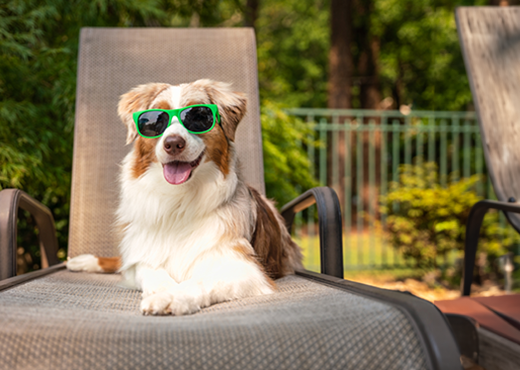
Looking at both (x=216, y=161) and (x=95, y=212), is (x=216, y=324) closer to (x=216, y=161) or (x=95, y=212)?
(x=216, y=161)

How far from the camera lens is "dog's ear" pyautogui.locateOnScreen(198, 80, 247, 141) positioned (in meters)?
1.94

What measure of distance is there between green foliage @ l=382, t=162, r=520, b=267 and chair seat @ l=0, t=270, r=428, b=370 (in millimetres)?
4906

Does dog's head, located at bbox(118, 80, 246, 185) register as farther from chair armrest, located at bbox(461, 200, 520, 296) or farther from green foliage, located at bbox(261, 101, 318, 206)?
green foliage, located at bbox(261, 101, 318, 206)

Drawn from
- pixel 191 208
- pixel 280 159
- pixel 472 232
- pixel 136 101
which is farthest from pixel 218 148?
pixel 280 159

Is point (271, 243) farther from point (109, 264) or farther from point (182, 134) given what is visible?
point (109, 264)

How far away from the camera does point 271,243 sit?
2035 millimetres

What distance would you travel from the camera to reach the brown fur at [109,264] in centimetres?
225

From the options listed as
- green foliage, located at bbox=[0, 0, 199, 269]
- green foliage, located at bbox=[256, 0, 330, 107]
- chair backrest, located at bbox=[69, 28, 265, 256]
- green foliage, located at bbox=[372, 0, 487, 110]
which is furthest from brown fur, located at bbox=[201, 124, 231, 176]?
green foliage, located at bbox=[256, 0, 330, 107]

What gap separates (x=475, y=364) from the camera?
2.07 metres

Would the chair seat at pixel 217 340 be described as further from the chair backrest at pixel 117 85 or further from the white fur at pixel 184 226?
the chair backrest at pixel 117 85

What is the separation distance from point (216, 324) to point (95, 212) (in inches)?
65.3

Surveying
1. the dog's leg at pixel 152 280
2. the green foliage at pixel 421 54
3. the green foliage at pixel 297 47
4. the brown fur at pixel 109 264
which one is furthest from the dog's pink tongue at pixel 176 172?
the green foliage at pixel 297 47

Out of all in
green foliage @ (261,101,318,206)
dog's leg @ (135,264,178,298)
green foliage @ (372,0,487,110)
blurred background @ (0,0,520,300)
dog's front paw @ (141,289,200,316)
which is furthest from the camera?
green foliage @ (372,0,487,110)

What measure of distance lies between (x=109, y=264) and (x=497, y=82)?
8.34 ft
